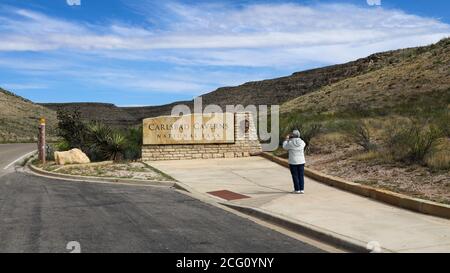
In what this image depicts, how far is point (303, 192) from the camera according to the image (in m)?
13.4

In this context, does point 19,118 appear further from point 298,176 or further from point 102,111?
point 298,176

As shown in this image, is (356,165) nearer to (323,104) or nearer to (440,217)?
(440,217)

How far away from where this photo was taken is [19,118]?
69.2 meters

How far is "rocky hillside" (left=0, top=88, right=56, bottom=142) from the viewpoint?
187ft

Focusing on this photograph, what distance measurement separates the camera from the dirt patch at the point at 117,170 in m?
17.5

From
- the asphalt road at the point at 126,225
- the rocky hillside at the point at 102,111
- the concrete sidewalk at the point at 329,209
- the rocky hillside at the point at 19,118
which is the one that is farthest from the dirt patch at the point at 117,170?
the rocky hillside at the point at 102,111

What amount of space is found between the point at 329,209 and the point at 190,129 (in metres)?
13.2

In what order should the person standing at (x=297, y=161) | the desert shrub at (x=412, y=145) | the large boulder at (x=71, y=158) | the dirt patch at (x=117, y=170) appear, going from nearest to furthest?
the person standing at (x=297, y=161), the desert shrub at (x=412, y=145), the dirt patch at (x=117, y=170), the large boulder at (x=71, y=158)

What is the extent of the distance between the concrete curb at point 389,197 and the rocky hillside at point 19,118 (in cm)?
4157

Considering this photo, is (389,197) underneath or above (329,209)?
above

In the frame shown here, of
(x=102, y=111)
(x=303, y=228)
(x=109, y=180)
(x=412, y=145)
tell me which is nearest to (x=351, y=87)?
(x=412, y=145)

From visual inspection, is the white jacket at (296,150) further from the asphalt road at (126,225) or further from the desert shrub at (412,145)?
the desert shrub at (412,145)
